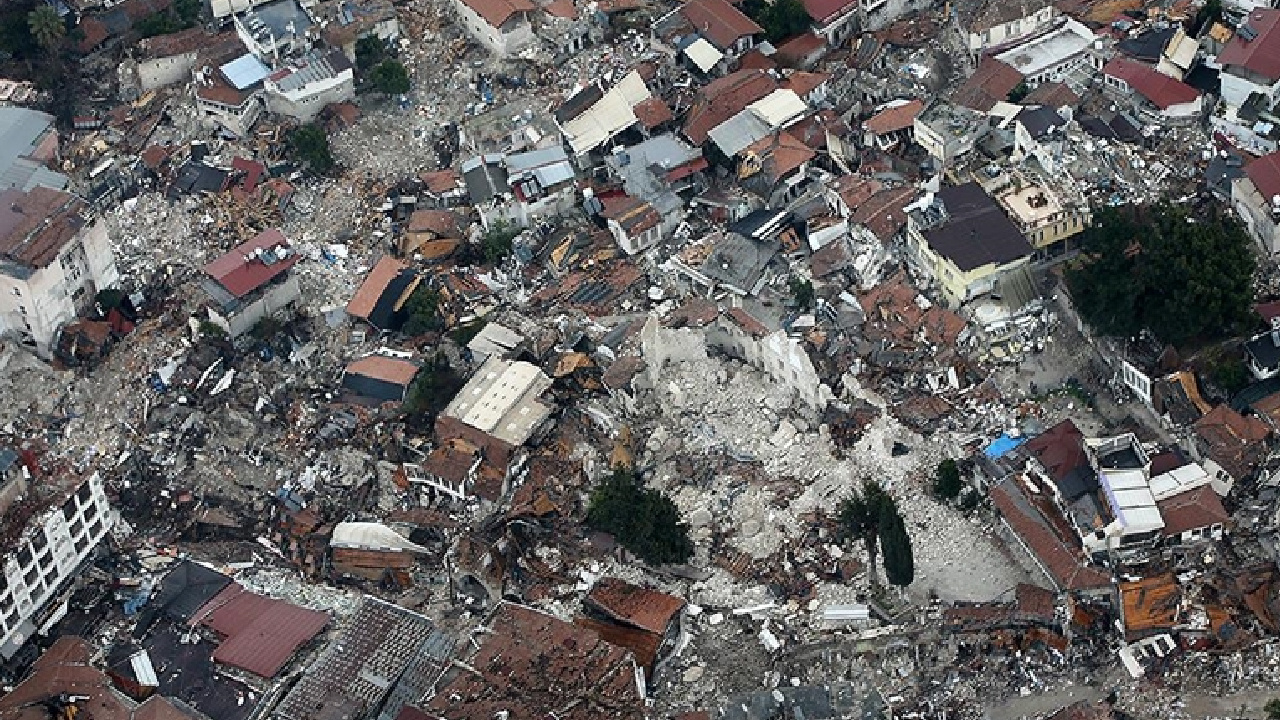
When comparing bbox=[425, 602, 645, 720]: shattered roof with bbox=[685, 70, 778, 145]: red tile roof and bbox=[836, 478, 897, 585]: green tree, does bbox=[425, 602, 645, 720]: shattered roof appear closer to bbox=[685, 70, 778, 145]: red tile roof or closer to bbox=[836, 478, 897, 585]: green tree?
bbox=[836, 478, 897, 585]: green tree

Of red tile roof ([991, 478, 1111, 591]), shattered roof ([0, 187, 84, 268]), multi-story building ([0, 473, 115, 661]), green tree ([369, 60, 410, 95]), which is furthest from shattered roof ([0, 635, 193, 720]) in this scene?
green tree ([369, 60, 410, 95])

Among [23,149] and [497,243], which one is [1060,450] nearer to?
[497,243]

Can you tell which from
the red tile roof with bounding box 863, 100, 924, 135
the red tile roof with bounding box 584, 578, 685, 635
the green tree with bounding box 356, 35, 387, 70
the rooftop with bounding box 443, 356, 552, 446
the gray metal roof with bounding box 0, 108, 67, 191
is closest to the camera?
the red tile roof with bounding box 584, 578, 685, 635

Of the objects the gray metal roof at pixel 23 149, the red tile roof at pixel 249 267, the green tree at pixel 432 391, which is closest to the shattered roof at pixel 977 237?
the green tree at pixel 432 391

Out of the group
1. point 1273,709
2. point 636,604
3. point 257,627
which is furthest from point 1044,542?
point 257,627

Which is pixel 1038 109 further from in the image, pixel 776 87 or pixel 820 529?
pixel 820 529

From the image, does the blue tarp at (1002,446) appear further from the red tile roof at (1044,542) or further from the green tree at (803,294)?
the green tree at (803,294)

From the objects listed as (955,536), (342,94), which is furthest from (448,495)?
(342,94)
